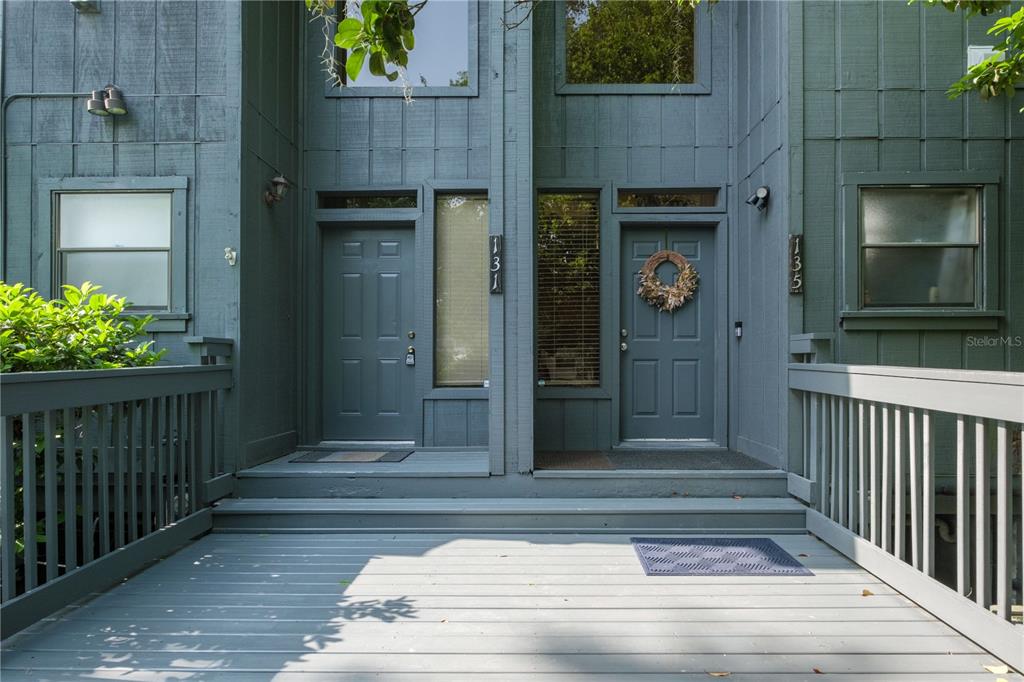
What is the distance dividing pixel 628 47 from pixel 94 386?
4.58m

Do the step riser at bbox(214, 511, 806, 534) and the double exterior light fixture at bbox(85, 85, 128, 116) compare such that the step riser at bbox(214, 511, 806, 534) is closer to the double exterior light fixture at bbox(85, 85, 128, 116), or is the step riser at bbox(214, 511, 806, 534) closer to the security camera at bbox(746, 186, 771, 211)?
the security camera at bbox(746, 186, 771, 211)

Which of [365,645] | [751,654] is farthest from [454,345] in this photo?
[751,654]

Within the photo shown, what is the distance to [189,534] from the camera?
3.63 meters

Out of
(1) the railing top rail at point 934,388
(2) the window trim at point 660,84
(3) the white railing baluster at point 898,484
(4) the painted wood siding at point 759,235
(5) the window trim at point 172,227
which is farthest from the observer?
(2) the window trim at point 660,84

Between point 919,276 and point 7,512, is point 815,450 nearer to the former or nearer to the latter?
point 919,276

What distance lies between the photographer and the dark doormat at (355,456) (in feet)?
15.1

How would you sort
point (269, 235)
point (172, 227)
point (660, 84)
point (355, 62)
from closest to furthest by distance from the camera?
point (355, 62)
point (172, 227)
point (269, 235)
point (660, 84)

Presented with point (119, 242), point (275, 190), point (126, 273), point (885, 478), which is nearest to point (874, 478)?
point (885, 478)

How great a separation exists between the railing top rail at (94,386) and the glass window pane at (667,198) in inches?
133

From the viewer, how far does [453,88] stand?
528 centimetres

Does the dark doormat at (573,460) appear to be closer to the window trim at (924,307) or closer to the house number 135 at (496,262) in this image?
the house number 135 at (496,262)

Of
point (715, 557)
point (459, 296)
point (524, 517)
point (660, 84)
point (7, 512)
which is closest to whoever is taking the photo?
point (7, 512)

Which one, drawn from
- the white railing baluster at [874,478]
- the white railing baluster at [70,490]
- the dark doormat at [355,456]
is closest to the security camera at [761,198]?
the white railing baluster at [874,478]

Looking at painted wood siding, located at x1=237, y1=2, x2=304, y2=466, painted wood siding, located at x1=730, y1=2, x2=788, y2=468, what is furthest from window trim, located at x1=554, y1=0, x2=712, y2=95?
painted wood siding, located at x1=237, y1=2, x2=304, y2=466
